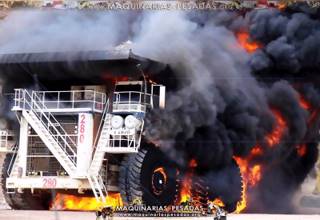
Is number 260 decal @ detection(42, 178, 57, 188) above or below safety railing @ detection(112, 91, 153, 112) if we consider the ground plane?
below

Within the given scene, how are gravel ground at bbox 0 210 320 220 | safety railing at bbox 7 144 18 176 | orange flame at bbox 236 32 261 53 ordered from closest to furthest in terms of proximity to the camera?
gravel ground at bbox 0 210 320 220 → orange flame at bbox 236 32 261 53 → safety railing at bbox 7 144 18 176

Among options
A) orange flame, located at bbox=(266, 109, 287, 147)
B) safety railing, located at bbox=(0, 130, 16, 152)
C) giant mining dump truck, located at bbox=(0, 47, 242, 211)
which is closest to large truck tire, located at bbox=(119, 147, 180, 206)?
giant mining dump truck, located at bbox=(0, 47, 242, 211)

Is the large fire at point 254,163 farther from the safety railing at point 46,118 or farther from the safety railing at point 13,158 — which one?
the safety railing at point 13,158

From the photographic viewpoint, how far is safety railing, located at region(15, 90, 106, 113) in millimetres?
18234

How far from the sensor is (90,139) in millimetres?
18141

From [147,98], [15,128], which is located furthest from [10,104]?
[147,98]

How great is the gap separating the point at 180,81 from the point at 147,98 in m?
0.87

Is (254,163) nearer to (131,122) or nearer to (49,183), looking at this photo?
(131,122)

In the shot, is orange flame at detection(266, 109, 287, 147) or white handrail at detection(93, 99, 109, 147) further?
orange flame at detection(266, 109, 287, 147)

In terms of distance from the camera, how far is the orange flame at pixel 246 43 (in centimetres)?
1856

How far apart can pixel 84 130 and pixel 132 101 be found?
1.32 meters

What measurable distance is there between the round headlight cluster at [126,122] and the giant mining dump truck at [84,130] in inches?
0.9

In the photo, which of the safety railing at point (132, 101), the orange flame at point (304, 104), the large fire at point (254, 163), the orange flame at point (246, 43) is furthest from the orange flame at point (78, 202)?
the orange flame at point (304, 104)

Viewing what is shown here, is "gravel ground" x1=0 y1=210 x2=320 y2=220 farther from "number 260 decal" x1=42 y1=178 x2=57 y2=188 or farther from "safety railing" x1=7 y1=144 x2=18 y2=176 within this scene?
"safety railing" x1=7 y1=144 x2=18 y2=176
